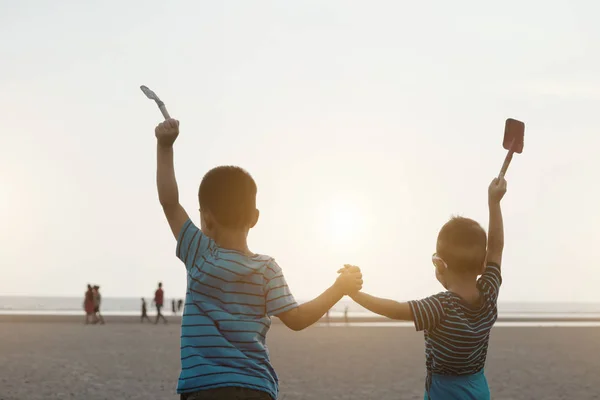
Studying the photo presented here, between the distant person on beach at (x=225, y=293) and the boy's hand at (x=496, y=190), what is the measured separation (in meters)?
1.20

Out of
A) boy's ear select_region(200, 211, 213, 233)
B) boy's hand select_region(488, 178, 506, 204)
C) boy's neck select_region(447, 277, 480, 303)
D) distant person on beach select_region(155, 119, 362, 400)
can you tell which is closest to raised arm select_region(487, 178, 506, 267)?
boy's hand select_region(488, 178, 506, 204)

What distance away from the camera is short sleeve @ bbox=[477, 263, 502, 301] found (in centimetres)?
418

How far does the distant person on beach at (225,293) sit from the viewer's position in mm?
3439

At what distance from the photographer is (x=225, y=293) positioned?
3.53 meters

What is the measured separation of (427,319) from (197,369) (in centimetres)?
122

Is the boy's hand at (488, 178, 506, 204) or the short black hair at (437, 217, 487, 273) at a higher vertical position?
the boy's hand at (488, 178, 506, 204)

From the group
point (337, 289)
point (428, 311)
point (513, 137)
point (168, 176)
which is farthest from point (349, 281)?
point (513, 137)

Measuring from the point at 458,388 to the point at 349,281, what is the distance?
2.67 feet

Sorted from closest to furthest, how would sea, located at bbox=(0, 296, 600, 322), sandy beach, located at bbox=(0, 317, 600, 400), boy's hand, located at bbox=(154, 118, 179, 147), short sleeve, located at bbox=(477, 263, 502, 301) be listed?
boy's hand, located at bbox=(154, 118, 179, 147)
short sleeve, located at bbox=(477, 263, 502, 301)
sandy beach, located at bbox=(0, 317, 600, 400)
sea, located at bbox=(0, 296, 600, 322)

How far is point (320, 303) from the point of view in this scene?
3.68 metres

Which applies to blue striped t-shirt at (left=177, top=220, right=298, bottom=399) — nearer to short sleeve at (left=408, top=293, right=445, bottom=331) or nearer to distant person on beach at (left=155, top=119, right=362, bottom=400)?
distant person on beach at (left=155, top=119, right=362, bottom=400)

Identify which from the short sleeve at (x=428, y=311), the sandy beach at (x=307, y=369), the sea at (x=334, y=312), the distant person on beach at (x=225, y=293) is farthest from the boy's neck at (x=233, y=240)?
the sea at (x=334, y=312)

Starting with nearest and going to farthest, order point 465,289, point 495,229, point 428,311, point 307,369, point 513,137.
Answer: point 428,311 → point 465,289 → point 513,137 → point 495,229 → point 307,369

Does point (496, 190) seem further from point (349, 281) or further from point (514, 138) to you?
point (349, 281)
